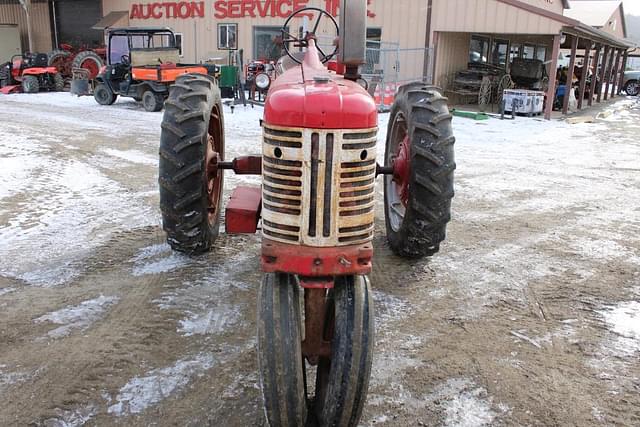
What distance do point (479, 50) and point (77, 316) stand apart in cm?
1907

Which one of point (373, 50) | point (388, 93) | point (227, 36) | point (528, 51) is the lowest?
point (388, 93)

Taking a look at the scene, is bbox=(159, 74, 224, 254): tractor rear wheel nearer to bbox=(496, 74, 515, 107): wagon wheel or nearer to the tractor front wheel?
the tractor front wheel

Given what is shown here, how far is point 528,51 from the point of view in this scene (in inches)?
950

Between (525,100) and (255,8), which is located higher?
(255,8)

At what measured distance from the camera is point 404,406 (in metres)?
2.94

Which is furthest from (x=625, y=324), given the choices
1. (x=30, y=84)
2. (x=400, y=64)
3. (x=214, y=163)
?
(x=30, y=84)

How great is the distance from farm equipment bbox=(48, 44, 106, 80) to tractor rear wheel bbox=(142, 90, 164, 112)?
463cm

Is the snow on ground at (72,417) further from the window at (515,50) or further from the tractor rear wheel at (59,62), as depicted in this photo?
the window at (515,50)

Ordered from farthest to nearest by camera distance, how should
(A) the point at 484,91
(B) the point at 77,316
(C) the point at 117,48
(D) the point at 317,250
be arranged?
(A) the point at 484,91 → (C) the point at 117,48 → (B) the point at 77,316 → (D) the point at 317,250

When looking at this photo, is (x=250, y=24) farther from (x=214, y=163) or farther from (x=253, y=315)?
(x=253, y=315)

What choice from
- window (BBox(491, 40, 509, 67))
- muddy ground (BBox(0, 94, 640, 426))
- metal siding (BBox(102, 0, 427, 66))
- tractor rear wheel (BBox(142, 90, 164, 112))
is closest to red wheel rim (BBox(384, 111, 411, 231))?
muddy ground (BBox(0, 94, 640, 426))

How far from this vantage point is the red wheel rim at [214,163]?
14.9 ft

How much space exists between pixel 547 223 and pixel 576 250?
874 millimetres

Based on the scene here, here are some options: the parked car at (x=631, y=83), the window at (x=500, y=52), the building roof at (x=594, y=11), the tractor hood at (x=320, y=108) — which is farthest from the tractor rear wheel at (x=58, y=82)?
the parked car at (x=631, y=83)
